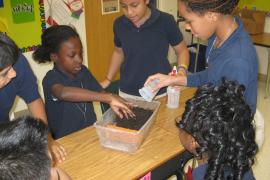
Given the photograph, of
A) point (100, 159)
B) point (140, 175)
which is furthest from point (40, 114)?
point (140, 175)

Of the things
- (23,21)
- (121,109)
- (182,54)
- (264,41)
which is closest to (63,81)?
(121,109)

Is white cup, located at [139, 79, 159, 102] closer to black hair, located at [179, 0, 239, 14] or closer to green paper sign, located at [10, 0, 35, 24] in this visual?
black hair, located at [179, 0, 239, 14]

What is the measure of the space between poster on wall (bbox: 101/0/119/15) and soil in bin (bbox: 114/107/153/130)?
2655 millimetres

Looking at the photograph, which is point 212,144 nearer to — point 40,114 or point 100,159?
point 100,159

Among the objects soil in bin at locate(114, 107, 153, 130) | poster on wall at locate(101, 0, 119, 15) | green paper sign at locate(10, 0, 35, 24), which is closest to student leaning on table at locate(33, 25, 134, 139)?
soil in bin at locate(114, 107, 153, 130)

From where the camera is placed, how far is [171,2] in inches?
182

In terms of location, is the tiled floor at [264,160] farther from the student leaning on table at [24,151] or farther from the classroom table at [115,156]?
the student leaning on table at [24,151]

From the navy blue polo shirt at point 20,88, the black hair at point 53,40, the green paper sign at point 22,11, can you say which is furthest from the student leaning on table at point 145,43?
the green paper sign at point 22,11

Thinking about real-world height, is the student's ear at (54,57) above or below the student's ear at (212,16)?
below

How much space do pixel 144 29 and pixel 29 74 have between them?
0.81 m

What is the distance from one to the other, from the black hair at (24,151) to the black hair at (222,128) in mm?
500

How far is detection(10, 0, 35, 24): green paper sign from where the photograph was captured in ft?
10.4

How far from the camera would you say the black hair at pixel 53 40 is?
5.56ft

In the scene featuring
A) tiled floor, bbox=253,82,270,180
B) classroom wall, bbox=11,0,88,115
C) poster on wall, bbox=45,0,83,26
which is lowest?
tiled floor, bbox=253,82,270,180
